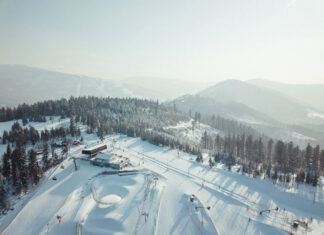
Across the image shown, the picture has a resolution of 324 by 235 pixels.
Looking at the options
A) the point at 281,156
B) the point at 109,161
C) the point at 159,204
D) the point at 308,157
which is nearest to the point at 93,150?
the point at 109,161

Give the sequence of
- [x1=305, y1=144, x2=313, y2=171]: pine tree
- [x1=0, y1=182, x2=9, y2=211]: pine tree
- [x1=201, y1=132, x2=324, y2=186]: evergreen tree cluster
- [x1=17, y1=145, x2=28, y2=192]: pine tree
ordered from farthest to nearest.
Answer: [x1=305, y1=144, x2=313, y2=171]: pine tree, [x1=201, y1=132, x2=324, y2=186]: evergreen tree cluster, [x1=17, y1=145, x2=28, y2=192]: pine tree, [x1=0, y1=182, x2=9, y2=211]: pine tree

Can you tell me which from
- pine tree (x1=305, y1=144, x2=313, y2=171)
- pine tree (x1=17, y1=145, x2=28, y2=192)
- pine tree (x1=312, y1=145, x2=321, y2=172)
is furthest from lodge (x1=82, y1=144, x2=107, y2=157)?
pine tree (x1=312, y1=145, x2=321, y2=172)

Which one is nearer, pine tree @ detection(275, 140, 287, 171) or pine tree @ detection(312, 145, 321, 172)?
pine tree @ detection(312, 145, 321, 172)

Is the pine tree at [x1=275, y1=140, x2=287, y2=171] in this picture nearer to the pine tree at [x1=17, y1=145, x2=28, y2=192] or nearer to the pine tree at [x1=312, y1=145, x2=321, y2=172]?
the pine tree at [x1=312, y1=145, x2=321, y2=172]

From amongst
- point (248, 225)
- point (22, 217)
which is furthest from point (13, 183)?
point (248, 225)

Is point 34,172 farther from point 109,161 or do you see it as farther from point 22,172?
point 109,161

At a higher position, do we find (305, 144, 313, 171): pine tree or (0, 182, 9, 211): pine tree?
(305, 144, 313, 171): pine tree

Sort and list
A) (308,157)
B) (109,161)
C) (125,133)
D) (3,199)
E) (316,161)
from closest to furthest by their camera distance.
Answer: (3,199) < (109,161) < (316,161) < (308,157) < (125,133)

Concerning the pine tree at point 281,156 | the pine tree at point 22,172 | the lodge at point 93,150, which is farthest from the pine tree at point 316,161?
the pine tree at point 22,172
